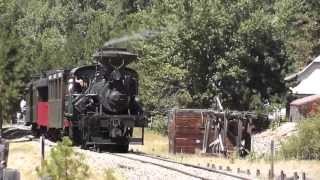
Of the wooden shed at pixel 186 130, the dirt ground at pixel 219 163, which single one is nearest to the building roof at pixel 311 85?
the wooden shed at pixel 186 130

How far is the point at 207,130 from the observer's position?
33000 mm

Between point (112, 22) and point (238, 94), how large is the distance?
34.0m

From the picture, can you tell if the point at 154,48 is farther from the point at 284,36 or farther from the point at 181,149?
the point at 181,149

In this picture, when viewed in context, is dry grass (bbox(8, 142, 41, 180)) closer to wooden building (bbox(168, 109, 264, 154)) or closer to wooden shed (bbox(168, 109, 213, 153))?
wooden shed (bbox(168, 109, 213, 153))

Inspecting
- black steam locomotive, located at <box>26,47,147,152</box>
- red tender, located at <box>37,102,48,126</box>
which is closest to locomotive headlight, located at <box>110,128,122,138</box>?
black steam locomotive, located at <box>26,47,147,152</box>

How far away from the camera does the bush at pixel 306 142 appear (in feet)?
88.2

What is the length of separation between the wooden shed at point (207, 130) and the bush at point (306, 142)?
14.3 feet

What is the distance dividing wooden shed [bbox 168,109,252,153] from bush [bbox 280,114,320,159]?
435 centimetres

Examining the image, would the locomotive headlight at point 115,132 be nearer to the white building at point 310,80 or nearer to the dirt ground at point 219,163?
the dirt ground at point 219,163

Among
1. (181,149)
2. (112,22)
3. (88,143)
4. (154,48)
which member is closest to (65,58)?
(112,22)

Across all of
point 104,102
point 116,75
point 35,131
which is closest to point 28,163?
point 104,102


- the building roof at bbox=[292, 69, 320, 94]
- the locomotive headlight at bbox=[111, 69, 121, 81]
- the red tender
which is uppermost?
the building roof at bbox=[292, 69, 320, 94]

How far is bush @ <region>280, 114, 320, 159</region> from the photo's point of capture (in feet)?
88.2

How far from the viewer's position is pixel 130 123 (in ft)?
87.9
